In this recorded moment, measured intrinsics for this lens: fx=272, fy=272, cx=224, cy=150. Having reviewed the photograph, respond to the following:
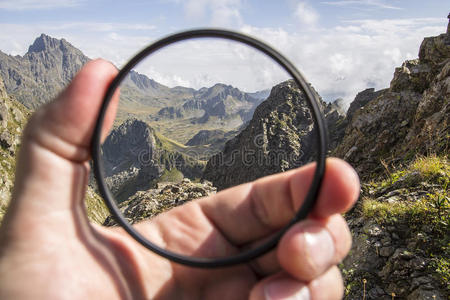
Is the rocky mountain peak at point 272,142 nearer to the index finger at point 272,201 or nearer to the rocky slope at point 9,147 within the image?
the rocky slope at point 9,147

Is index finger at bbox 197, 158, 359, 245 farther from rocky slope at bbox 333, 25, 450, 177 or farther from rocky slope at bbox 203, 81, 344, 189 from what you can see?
rocky slope at bbox 203, 81, 344, 189

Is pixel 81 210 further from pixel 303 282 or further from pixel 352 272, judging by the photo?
pixel 352 272

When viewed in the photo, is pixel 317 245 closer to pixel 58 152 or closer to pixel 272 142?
pixel 58 152

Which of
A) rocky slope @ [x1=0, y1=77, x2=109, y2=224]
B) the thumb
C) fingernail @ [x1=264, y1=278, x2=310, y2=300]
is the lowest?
rocky slope @ [x1=0, y1=77, x2=109, y2=224]

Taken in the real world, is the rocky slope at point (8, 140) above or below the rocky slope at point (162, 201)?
below

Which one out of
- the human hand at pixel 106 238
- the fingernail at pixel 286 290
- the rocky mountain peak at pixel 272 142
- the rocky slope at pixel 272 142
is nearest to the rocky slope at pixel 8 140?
the rocky mountain peak at pixel 272 142

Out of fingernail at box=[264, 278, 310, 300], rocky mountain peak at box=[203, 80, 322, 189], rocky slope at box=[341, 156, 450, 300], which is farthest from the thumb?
rocky mountain peak at box=[203, 80, 322, 189]
